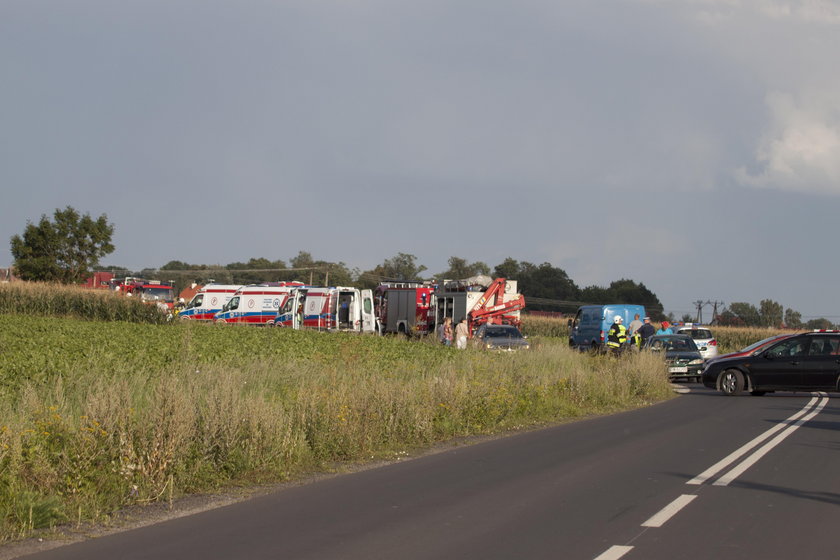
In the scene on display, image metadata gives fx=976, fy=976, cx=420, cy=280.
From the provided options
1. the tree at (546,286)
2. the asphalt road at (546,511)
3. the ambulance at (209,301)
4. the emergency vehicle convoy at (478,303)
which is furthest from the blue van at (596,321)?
the tree at (546,286)

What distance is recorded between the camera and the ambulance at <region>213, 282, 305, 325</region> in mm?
48594

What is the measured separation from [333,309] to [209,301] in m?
8.56

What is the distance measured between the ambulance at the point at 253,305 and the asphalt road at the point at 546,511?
3581cm

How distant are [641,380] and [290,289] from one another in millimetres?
27699

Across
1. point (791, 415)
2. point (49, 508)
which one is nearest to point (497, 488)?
point (49, 508)

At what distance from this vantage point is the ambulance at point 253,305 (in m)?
48.6

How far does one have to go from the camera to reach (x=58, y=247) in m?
65.6

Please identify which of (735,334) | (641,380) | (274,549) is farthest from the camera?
(735,334)

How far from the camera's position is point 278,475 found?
10.6 metres

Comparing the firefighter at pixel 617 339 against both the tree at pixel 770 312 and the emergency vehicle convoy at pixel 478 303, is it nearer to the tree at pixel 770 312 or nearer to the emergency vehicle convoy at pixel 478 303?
the emergency vehicle convoy at pixel 478 303

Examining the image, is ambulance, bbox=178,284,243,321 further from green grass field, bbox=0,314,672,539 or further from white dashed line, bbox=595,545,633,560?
white dashed line, bbox=595,545,633,560

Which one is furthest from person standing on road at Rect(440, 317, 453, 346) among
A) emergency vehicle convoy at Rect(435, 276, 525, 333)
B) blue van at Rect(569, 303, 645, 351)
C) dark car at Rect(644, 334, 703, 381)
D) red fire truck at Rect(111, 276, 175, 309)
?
red fire truck at Rect(111, 276, 175, 309)

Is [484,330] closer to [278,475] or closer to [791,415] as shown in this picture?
[791,415]

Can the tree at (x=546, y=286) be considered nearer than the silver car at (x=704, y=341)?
No
